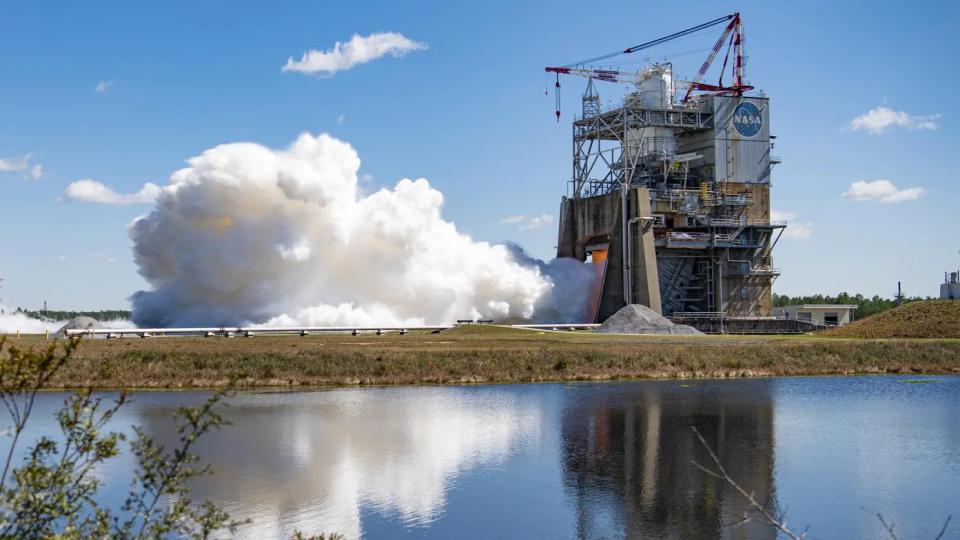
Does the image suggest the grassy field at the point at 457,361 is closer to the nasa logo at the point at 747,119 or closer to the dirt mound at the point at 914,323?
the dirt mound at the point at 914,323

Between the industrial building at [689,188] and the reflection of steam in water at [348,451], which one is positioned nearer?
the reflection of steam in water at [348,451]

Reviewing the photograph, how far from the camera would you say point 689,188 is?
101500mm

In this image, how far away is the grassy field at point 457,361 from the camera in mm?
48281

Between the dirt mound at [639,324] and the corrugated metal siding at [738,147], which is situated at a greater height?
the corrugated metal siding at [738,147]

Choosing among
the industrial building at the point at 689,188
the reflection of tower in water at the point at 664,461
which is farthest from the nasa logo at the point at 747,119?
the reflection of tower in water at the point at 664,461

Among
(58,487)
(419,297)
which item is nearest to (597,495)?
(58,487)

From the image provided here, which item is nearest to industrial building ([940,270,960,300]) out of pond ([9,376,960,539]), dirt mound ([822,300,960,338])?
dirt mound ([822,300,960,338])

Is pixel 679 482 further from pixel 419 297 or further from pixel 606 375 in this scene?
pixel 419 297

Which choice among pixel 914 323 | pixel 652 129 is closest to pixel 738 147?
pixel 652 129

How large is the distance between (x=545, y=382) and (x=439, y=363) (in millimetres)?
6175

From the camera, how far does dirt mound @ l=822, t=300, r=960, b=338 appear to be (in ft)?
264

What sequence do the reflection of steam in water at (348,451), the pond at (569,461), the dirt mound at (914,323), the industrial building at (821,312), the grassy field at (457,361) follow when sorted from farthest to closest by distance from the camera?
the industrial building at (821,312), the dirt mound at (914,323), the grassy field at (457,361), the reflection of steam in water at (348,451), the pond at (569,461)

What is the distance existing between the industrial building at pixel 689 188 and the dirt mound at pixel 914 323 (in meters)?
15.2

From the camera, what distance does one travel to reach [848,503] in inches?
891
